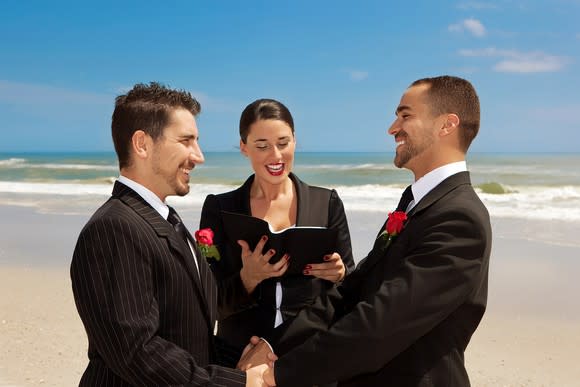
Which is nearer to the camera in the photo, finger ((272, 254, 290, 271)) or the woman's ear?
finger ((272, 254, 290, 271))

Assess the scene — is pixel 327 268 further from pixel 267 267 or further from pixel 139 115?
pixel 139 115

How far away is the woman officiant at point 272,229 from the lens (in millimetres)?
2906

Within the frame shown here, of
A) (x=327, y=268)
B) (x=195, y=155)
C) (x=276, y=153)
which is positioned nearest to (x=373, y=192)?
(x=276, y=153)

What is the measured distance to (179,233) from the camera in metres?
2.26

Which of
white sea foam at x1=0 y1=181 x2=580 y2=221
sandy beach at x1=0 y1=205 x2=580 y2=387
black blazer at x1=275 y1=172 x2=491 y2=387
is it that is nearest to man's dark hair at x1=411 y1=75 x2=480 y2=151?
black blazer at x1=275 y1=172 x2=491 y2=387

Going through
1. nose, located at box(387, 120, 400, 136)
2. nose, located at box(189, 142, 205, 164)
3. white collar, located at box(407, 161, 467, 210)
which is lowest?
white collar, located at box(407, 161, 467, 210)

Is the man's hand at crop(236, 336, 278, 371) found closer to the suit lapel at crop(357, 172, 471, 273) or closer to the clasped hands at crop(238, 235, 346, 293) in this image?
the clasped hands at crop(238, 235, 346, 293)

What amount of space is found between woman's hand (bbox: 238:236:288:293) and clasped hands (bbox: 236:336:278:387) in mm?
310

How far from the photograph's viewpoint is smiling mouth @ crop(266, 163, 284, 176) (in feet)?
10.5

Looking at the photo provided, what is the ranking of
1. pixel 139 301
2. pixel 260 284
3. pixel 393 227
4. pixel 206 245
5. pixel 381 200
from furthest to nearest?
pixel 381 200 < pixel 260 284 < pixel 206 245 < pixel 393 227 < pixel 139 301

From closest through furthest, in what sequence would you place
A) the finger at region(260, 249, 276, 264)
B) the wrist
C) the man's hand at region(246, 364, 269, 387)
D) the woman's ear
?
1. the man's hand at region(246, 364, 269, 387)
2. the finger at region(260, 249, 276, 264)
3. the wrist
4. the woman's ear

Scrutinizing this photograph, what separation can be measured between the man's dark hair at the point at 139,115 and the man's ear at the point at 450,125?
104 centimetres

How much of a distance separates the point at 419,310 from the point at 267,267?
0.87 meters

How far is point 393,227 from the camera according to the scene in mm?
2357
